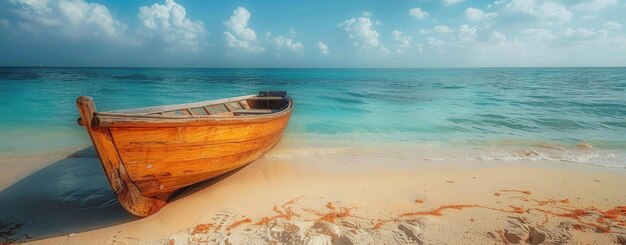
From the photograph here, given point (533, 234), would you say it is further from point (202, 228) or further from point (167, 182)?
point (167, 182)

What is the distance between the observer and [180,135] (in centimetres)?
397

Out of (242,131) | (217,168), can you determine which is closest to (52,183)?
(217,168)

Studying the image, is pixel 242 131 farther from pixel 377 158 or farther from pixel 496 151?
pixel 496 151

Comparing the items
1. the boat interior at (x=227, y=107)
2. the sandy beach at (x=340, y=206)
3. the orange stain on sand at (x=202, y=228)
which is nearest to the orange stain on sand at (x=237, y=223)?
the sandy beach at (x=340, y=206)

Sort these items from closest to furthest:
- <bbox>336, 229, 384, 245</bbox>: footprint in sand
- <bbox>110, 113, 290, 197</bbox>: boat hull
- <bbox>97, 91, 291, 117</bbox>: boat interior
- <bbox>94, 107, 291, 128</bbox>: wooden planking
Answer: <bbox>94, 107, 291, 128</bbox>: wooden planking, <bbox>336, 229, 384, 245</bbox>: footprint in sand, <bbox>110, 113, 290, 197</bbox>: boat hull, <bbox>97, 91, 291, 117</bbox>: boat interior

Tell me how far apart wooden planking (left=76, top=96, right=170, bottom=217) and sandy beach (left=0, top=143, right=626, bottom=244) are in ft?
0.95

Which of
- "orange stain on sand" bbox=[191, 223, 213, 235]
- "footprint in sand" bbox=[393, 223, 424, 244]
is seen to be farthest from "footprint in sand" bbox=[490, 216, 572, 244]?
"orange stain on sand" bbox=[191, 223, 213, 235]

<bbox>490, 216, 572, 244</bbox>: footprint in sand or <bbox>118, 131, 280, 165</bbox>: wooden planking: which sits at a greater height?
<bbox>118, 131, 280, 165</bbox>: wooden planking

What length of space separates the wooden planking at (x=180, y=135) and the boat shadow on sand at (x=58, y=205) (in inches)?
51.4

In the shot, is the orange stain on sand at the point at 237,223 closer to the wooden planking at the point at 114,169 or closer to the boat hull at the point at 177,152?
the boat hull at the point at 177,152

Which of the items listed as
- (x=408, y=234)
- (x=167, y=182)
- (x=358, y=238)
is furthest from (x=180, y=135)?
(x=408, y=234)

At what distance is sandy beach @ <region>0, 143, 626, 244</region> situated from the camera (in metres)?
3.67

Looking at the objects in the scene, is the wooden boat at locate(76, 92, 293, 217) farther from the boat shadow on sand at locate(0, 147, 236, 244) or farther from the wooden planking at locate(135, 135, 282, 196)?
the boat shadow on sand at locate(0, 147, 236, 244)

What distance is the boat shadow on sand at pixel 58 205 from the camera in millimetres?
3992
